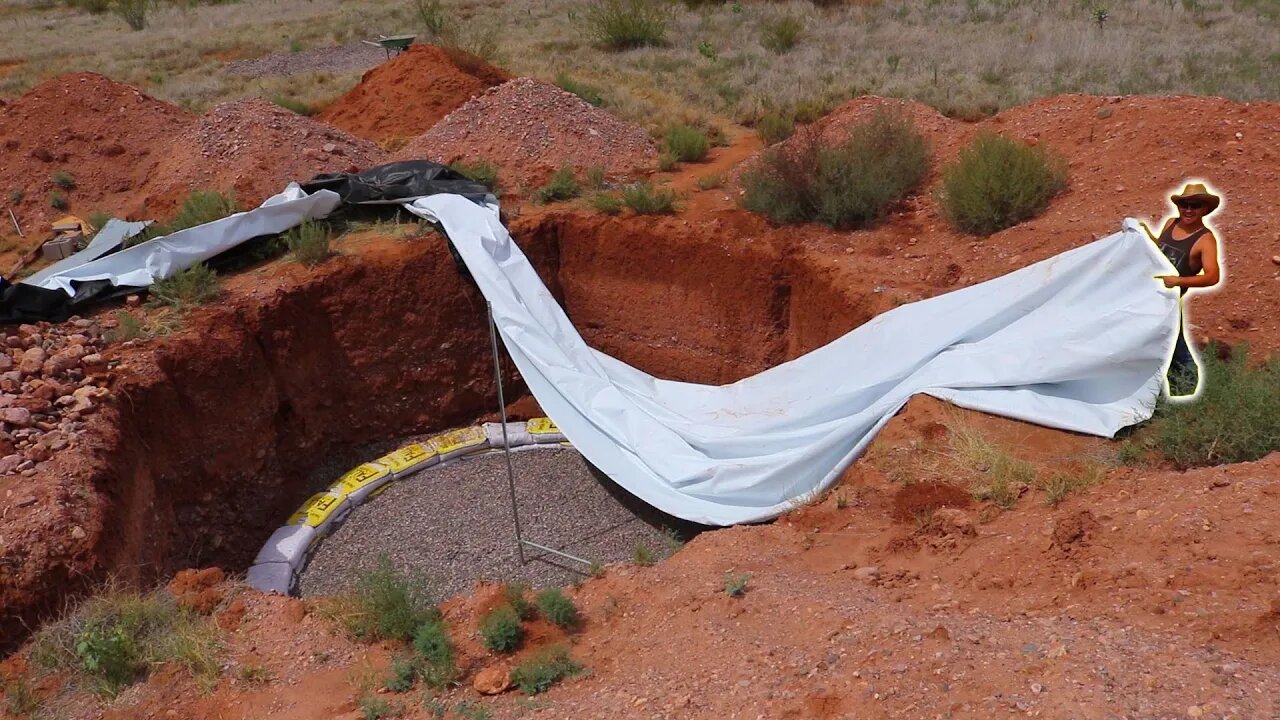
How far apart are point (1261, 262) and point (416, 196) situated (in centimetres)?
702

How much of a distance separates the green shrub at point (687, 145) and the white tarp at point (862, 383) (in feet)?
12.0

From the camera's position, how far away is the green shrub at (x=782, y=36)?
15617 mm

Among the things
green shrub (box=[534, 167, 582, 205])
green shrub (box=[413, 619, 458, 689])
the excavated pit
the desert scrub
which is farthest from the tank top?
green shrub (box=[534, 167, 582, 205])

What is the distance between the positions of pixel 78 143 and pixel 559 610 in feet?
32.9

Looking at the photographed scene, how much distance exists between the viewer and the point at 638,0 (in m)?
17.0

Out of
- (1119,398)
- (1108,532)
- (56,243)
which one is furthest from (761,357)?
(56,243)

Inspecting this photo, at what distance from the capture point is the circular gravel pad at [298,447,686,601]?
661cm

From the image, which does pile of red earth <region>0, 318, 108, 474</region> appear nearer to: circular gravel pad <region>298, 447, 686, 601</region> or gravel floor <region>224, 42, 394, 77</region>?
circular gravel pad <region>298, 447, 686, 601</region>

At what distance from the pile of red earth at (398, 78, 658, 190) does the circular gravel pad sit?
3459mm

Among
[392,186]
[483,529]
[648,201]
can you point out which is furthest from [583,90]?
[483,529]

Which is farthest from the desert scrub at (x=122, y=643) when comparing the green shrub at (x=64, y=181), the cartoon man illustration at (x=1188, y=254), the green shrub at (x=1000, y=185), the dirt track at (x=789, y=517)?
the green shrub at (x=64, y=181)

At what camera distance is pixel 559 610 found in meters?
4.62

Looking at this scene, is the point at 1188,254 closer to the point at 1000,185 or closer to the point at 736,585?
the point at 1000,185

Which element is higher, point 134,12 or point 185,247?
point 134,12
